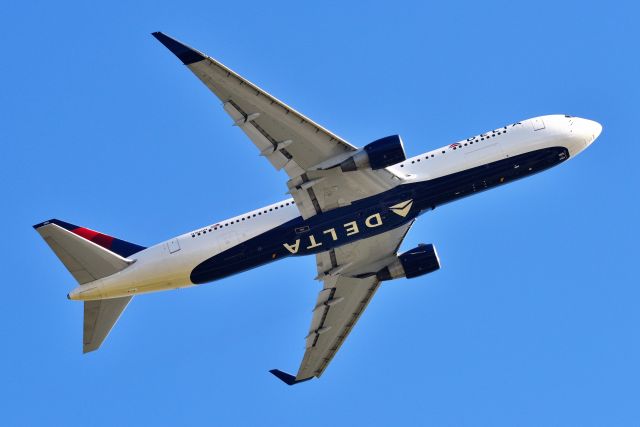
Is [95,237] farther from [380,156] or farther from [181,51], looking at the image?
[380,156]

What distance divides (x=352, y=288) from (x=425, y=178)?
484 inches

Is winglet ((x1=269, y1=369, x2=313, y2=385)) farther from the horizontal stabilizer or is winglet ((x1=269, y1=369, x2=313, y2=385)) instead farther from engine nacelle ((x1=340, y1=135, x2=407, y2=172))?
engine nacelle ((x1=340, y1=135, x2=407, y2=172))

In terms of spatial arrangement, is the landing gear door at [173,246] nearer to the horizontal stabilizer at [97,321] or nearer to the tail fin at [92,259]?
the tail fin at [92,259]

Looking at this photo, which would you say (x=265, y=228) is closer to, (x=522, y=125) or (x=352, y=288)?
(x=352, y=288)

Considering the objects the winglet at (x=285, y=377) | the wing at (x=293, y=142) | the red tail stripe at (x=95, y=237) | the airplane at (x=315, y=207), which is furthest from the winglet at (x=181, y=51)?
the winglet at (x=285, y=377)

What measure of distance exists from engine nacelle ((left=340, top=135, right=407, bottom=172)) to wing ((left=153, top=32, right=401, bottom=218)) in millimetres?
755

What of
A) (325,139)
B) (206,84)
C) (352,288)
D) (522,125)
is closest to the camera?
(206,84)

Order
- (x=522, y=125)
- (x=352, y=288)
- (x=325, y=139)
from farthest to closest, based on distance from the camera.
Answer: (x=352, y=288), (x=522, y=125), (x=325, y=139)

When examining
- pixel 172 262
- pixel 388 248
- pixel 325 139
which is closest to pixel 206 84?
pixel 325 139

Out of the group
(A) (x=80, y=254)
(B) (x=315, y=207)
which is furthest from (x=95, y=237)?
(B) (x=315, y=207)

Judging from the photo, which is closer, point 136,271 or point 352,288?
point 136,271

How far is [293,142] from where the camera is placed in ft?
227

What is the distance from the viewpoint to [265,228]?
2881 inches

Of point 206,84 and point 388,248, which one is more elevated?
point 206,84
